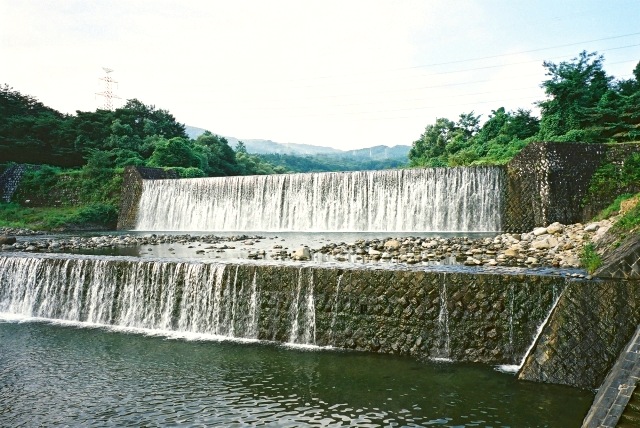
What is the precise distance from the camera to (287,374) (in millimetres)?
6418

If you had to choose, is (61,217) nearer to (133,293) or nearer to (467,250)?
(133,293)

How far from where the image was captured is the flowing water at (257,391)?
508cm

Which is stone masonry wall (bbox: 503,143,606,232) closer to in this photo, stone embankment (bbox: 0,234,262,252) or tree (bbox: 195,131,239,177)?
stone embankment (bbox: 0,234,262,252)

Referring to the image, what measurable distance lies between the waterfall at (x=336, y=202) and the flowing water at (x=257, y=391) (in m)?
14.0

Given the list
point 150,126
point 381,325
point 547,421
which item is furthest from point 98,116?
point 547,421

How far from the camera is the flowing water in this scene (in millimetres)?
5082

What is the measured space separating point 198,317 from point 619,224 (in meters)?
7.80

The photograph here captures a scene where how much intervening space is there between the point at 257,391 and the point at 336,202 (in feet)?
55.1

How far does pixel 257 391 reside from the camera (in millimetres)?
5871

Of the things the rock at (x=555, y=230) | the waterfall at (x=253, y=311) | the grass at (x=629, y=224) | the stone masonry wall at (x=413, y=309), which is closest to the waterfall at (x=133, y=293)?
the waterfall at (x=253, y=311)

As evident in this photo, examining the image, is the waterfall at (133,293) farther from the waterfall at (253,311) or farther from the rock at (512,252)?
the rock at (512,252)

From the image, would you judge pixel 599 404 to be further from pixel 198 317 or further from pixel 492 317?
pixel 198 317

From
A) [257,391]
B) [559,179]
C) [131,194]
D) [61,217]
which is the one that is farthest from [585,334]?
[61,217]

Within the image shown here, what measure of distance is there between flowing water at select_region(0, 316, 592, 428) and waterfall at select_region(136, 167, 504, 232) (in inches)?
550
